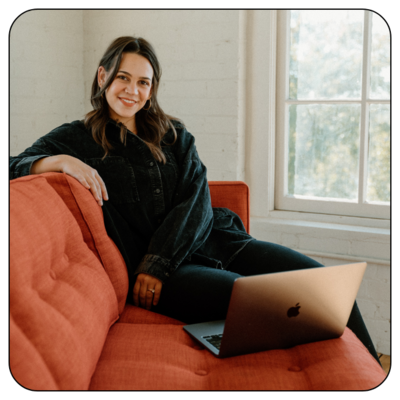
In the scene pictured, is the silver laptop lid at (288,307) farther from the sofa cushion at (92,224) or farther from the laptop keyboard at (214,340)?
the sofa cushion at (92,224)

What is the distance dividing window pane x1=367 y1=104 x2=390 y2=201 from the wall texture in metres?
0.28

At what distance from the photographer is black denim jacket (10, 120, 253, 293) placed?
61.1 inches

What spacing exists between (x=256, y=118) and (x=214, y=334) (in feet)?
5.12

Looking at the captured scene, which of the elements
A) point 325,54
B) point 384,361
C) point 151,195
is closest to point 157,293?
point 151,195

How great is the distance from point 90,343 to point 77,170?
0.62m

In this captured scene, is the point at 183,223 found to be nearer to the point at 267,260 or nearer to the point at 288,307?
the point at 267,260

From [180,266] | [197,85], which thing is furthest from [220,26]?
[180,266]

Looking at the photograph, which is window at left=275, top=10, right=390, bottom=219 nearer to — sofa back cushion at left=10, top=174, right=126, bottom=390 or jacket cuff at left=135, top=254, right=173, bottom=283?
jacket cuff at left=135, top=254, right=173, bottom=283

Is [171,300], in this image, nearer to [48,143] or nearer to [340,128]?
[48,143]

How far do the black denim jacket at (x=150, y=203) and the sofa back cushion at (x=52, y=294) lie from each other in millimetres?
231

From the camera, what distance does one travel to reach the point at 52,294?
1021mm

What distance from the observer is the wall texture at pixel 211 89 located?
2.40 meters

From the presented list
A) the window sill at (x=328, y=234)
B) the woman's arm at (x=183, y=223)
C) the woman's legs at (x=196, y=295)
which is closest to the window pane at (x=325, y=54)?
the window sill at (x=328, y=234)
